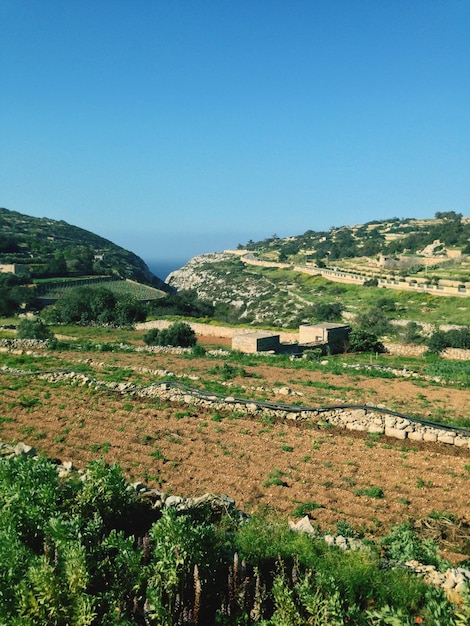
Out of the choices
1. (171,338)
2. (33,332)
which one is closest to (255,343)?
(171,338)

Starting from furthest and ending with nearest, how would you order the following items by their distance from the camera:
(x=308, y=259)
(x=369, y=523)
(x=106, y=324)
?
(x=308, y=259) → (x=106, y=324) → (x=369, y=523)

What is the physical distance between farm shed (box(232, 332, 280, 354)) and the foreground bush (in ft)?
72.0

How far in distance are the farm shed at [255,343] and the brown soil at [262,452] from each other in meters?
10.2

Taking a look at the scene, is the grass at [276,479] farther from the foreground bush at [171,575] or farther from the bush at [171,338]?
the bush at [171,338]

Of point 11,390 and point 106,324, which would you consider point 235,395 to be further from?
point 106,324

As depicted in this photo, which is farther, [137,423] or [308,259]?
[308,259]

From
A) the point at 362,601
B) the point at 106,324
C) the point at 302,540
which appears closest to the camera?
the point at 362,601

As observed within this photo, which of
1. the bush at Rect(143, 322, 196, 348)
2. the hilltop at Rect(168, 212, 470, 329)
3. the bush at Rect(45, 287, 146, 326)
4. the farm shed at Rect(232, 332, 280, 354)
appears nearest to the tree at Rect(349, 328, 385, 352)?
the farm shed at Rect(232, 332, 280, 354)

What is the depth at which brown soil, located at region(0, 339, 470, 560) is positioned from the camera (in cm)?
986

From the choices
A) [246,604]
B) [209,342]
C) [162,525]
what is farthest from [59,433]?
[209,342]

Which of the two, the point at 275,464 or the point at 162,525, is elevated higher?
the point at 162,525

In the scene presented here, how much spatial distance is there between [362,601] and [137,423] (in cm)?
944

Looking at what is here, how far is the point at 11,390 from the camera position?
1855 centimetres

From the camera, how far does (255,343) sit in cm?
2941
